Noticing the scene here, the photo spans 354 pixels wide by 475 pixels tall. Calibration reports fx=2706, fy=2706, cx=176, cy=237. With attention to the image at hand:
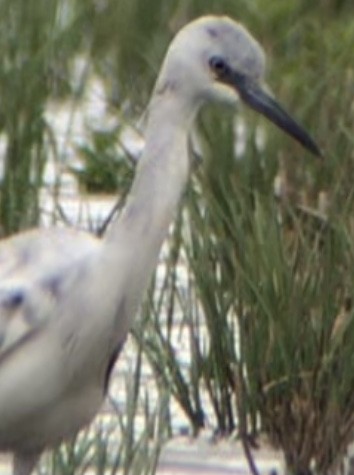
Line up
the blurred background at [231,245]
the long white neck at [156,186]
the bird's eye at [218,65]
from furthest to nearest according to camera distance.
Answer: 1. the blurred background at [231,245]
2. the bird's eye at [218,65]
3. the long white neck at [156,186]

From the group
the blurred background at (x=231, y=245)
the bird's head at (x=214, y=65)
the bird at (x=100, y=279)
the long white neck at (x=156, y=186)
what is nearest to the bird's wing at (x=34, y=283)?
the bird at (x=100, y=279)

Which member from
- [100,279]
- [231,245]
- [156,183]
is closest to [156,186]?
[156,183]

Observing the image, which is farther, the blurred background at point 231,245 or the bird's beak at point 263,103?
the blurred background at point 231,245

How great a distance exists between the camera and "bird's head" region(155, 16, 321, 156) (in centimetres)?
572

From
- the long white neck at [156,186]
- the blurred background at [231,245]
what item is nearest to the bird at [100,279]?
the long white neck at [156,186]

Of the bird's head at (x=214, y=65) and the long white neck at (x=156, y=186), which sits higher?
the bird's head at (x=214, y=65)

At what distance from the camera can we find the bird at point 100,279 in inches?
224

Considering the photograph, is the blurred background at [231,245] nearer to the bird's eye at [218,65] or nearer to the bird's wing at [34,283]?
the bird's wing at [34,283]

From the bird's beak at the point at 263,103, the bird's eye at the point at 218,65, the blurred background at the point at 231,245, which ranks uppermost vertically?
the bird's eye at the point at 218,65

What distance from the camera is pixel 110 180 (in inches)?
Answer: 373

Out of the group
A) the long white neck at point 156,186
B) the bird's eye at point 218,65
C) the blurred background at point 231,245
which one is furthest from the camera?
the blurred background at point 231,245

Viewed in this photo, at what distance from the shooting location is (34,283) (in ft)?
19.0

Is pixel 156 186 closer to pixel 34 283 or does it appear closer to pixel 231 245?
pixel 34 283

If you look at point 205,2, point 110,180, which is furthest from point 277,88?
point 205,2
